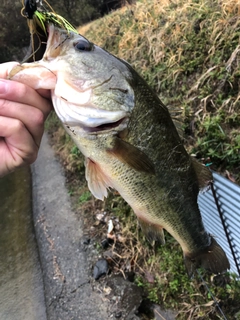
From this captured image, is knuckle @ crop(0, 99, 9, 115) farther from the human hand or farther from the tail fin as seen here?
the tail fin

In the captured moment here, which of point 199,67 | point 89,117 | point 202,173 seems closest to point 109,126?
point 89,117

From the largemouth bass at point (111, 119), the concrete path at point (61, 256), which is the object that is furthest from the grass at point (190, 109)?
the largemouth bass at point (111, 119)

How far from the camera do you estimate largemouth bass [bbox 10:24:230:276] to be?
165 cm

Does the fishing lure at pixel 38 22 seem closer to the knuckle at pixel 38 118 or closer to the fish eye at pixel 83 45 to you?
the fish eye at pixel 83 45

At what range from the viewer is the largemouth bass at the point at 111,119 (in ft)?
5.41

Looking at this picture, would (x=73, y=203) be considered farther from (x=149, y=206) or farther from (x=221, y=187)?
(x=149, y=206)

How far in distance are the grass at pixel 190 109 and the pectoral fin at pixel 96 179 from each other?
1121 millimetres

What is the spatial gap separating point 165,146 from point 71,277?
147 inches

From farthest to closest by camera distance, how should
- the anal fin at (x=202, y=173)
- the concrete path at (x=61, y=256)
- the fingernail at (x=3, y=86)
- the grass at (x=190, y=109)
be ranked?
the concrete path at (x=61, y=256) → the grass at (x=190, y=109) → the anal fin at (x=202, y=173) → the fingernail at (x=3, y=86)

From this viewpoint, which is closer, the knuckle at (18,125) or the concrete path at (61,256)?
the knuckle at (18,125)

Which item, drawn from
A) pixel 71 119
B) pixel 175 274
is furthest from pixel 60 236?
pixel 71 119

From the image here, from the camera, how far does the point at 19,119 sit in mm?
1601

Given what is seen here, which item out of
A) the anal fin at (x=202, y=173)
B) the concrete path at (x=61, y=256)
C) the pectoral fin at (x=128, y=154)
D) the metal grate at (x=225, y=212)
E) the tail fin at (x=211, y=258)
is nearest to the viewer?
the pectoral fin at (x=128, y=154)

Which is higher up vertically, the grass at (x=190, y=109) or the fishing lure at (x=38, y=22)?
the fishing lure at (x=38, y=22)
